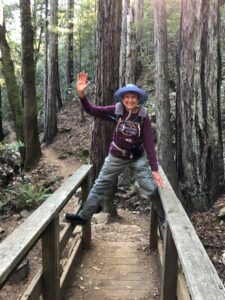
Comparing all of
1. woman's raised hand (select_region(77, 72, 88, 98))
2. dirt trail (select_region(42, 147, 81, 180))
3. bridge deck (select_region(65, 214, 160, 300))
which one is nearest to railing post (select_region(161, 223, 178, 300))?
bridge deck (select_region(65, 214, 160, 300))

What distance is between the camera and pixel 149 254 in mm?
5746

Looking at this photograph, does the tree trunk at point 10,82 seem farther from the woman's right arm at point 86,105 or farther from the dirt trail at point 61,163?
the woman's right arm at point 86,105

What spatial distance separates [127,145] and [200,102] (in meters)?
2.75

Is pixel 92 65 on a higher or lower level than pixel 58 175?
higher

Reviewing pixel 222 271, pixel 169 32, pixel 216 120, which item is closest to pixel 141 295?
pixel 222 271

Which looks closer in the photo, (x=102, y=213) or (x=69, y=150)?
(x=102, y=213)

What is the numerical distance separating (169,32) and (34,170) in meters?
9.22

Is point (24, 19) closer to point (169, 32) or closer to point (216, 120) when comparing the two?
point (169, 32)

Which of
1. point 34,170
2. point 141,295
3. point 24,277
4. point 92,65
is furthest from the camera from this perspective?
point 92,65

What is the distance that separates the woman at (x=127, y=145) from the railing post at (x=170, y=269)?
1.29m

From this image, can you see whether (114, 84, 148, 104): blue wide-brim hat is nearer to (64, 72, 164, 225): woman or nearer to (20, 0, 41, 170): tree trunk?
(64, 72, 164, 225): woman

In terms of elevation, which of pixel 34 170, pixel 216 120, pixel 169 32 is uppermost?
pixel 169 32

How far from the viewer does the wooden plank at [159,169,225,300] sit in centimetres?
228

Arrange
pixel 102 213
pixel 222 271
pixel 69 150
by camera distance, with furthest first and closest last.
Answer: pixel 69 150 < pixel 102 213 < pixel 222 271
